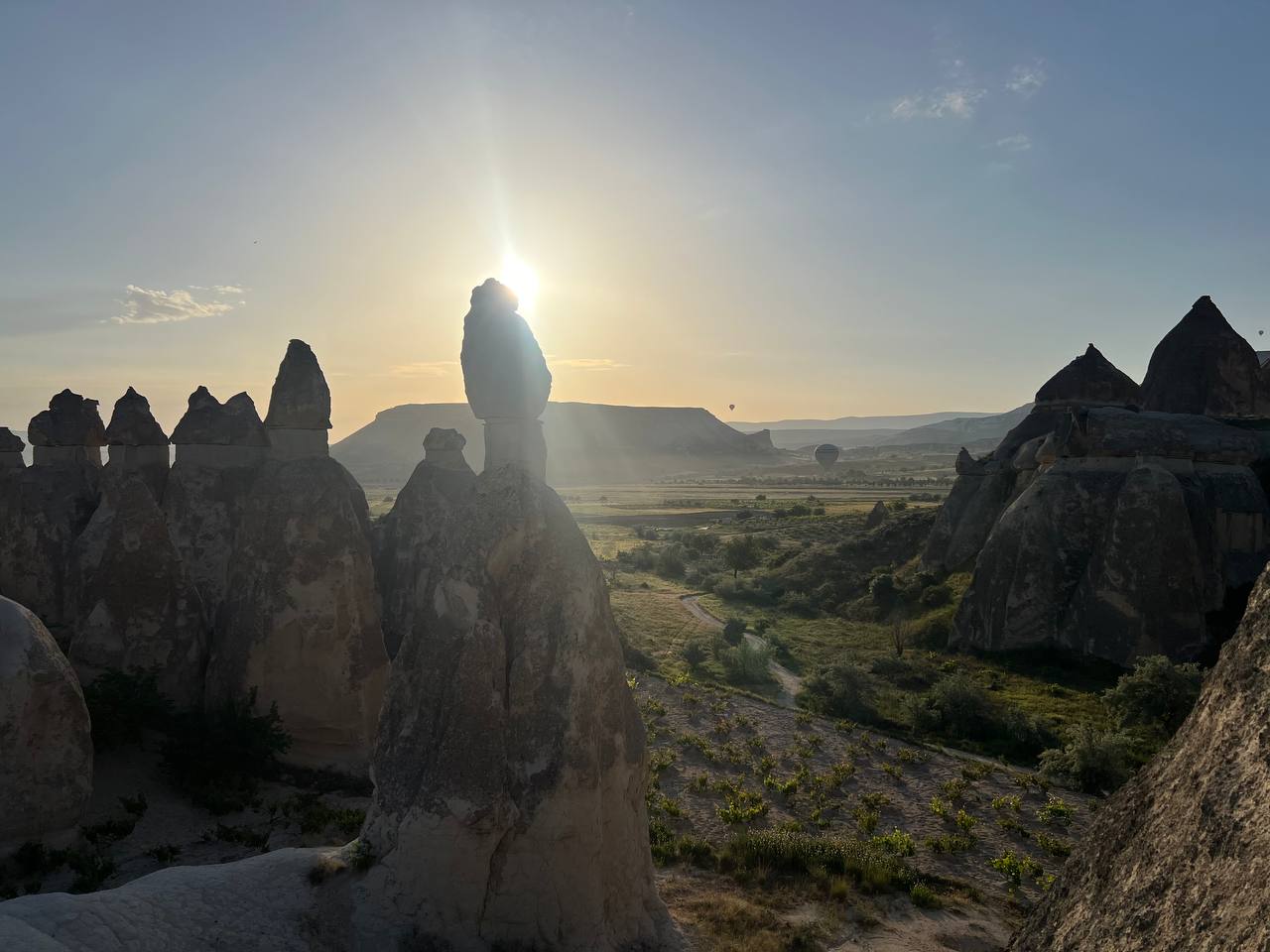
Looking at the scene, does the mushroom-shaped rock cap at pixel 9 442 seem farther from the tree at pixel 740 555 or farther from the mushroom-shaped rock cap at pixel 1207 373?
the mushroom-shaped rock cap at pixel 1207 373

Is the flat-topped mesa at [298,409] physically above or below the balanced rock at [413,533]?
above

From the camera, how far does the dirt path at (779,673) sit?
1922cm

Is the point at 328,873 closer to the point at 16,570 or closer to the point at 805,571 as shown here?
the point at 16,570

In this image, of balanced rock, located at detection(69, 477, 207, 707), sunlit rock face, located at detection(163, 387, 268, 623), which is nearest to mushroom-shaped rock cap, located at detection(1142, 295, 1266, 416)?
sunlit rock face, located at detection(163, 387, 268, 623)

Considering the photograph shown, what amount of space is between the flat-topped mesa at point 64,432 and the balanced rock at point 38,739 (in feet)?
35.5

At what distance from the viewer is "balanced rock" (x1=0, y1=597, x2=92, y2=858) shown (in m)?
8.52

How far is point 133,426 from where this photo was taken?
15.9m

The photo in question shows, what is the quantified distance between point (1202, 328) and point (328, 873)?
31.3m

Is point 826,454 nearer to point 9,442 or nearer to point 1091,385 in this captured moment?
point 1091,385

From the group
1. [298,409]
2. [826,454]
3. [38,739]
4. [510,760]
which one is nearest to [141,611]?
[38,739]

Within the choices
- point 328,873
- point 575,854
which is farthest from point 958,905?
point 328,873

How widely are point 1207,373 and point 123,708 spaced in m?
30.8

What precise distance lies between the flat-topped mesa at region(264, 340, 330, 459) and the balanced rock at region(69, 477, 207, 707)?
2033mm

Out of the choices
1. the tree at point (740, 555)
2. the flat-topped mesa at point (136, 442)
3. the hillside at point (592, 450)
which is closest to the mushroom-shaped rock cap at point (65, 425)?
the flat-topped mesa at point (136, 442)
